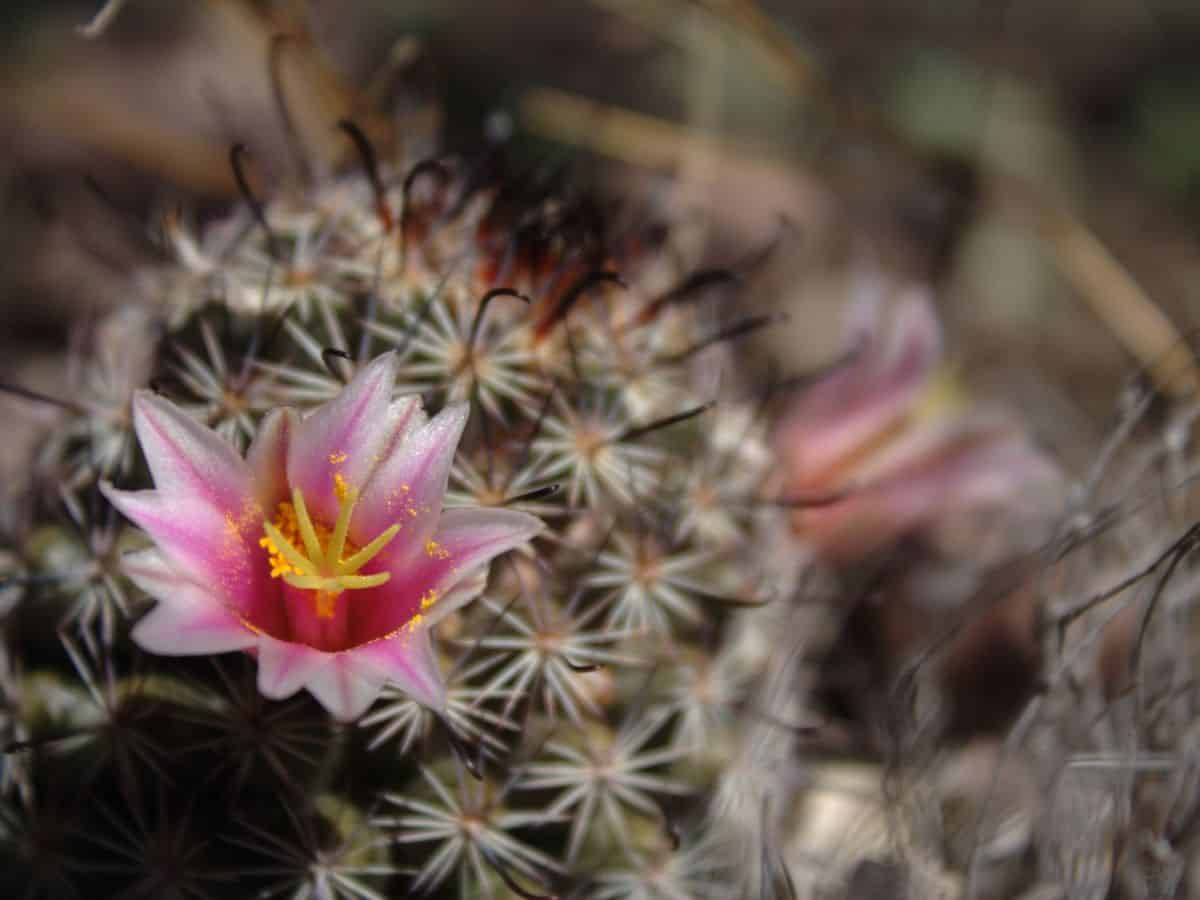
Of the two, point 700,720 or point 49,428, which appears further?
point 49,428

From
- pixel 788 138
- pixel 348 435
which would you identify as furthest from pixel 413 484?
pixel 788 138

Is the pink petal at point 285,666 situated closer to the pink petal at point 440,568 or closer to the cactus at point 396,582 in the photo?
the cactus at point 396,582

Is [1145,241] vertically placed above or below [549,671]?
above

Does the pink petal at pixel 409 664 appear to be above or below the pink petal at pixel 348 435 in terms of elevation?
below

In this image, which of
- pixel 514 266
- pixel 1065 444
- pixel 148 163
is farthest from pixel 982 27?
pixel 514 266

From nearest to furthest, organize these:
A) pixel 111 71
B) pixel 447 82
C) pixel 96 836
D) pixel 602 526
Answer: pixel 96 836 → pixel 602 526 → pixel 447 82 → pixel 111 71

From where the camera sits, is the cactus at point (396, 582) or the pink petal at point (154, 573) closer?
the pink petal at point (154, 573)

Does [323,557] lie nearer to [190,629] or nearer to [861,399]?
[190,629]

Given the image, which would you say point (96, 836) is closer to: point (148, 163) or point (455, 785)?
point (455, 785)

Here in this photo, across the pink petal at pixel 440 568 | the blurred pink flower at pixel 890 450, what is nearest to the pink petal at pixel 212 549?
the pink petal at pixel 440 568

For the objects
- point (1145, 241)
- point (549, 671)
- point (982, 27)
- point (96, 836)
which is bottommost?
point (96, 836)
